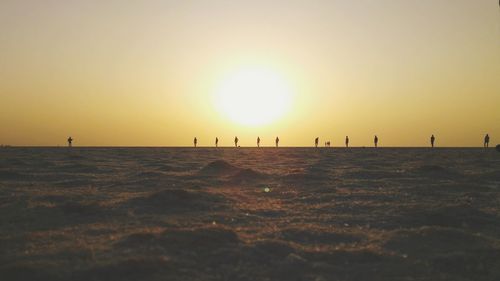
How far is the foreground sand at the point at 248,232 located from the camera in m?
12.1

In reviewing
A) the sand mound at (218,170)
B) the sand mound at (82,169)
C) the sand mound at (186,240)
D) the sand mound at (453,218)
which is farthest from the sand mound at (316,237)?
the sand mound at (82,169)

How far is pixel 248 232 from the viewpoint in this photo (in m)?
16.1

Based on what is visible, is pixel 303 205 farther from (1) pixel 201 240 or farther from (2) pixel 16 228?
(2) pixel 16 228

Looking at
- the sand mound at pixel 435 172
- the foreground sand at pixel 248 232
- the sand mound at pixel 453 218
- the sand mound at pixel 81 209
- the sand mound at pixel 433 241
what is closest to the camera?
the foreground sand at pixel 248 232

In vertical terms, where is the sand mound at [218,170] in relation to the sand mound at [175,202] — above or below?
above

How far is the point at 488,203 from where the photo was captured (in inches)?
880

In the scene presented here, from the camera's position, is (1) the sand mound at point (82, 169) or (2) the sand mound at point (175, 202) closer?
(2) the sand mound at point (175, 202)

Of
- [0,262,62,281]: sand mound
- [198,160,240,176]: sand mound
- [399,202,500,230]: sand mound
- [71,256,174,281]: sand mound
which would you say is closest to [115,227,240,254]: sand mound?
[71,256,174,281]: sand mound

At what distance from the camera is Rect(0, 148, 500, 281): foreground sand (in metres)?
12.1

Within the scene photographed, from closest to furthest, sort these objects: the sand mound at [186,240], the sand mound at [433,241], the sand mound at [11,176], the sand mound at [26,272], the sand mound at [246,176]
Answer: the sand mound at [26,272] < the sand mound at [186,240] < the sand mound at [433,241] < the sand mound at [11,176] < the sand mound at [246,176]

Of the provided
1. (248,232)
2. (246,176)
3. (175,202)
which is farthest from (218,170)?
(248,232)

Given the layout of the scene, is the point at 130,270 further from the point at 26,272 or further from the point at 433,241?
the point at 433,241

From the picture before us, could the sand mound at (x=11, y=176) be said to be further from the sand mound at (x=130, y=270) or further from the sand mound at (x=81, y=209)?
the sand mound at (x=130, y=270)

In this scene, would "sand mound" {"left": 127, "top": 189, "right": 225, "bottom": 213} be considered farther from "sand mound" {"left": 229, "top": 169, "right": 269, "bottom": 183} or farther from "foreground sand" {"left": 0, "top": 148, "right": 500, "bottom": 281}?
"sand mound" {"left": 229, "top": 169, "right": 269, "bottom": 183}
